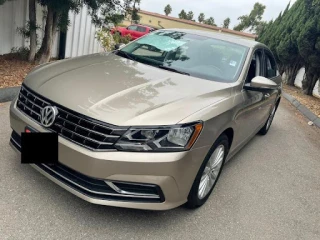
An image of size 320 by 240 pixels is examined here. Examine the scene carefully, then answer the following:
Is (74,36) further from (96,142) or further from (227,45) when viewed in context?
(96,142)

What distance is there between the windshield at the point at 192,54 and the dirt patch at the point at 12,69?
2525 mm

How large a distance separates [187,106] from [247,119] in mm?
1387

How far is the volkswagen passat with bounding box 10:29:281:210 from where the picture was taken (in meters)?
2.32

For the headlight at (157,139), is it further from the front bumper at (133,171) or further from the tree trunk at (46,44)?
the tree trunk at (46,44)

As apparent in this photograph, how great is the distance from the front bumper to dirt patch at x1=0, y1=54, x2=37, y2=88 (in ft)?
11.2

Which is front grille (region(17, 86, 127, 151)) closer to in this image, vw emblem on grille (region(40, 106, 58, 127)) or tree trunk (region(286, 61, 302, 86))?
vw emblem on grille (region(40, 106, 58, 127))

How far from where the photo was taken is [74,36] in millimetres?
9133

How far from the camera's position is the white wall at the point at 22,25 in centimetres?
677

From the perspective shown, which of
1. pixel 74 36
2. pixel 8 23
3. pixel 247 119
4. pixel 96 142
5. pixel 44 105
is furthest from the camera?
pixel 74 36

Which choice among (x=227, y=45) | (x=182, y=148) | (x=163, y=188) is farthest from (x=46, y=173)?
(x=227, y=45)

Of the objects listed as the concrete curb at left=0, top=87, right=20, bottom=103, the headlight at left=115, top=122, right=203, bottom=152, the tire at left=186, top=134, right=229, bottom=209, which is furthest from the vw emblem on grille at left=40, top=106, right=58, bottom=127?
the concrete curb at left=0, top=87, right=20, bottom=103

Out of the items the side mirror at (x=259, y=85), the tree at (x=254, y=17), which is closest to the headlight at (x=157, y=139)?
the side mirror at (x=259, y=85)

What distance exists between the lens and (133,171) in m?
2.31

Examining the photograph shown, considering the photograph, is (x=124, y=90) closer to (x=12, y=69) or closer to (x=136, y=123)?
(x=136, y=123)
